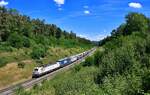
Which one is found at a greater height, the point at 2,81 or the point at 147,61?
the point at 147,61

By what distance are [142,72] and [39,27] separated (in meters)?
155

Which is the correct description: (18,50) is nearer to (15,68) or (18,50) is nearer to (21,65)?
(21,65)

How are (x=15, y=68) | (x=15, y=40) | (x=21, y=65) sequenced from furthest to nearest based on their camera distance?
1. (x=15, y=40)
2. (x=21, y=65)
3. (x=15, y=68)

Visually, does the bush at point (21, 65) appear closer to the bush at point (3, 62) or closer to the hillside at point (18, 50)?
the hillside at point (18, 50)

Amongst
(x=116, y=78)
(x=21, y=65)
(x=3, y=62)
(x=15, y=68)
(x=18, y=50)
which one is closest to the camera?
(x=116, y=78)

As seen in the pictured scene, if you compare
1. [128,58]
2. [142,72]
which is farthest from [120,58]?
[142,72]

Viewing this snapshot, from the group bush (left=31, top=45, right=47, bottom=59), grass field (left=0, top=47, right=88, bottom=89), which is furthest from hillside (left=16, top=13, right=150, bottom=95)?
bush (left=31, top=45, right=47, bottom=59)

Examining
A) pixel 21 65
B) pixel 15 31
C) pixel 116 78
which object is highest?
pixel 15 31

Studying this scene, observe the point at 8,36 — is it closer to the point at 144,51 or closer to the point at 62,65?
the point at 62,65

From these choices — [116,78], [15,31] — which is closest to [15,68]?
[15,31]

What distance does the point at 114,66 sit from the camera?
112ft

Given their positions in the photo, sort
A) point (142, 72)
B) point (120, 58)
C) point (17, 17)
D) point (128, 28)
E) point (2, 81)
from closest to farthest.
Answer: point (142, 72), point (120, 58), point (2, 81), point (128, 28), point (17, 17)

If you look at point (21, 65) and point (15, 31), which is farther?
point (15, 31)

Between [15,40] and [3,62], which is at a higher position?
[15,40]
